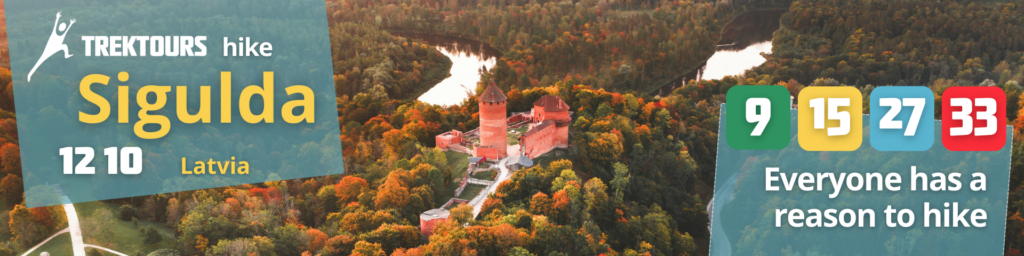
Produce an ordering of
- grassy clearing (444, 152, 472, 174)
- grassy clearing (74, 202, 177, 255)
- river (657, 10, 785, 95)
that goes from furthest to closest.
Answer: river (657, 10, 785, 95) → grassy clearing (444, 152, 472, 174) → grassy clearing (74, 202, 177, 255)

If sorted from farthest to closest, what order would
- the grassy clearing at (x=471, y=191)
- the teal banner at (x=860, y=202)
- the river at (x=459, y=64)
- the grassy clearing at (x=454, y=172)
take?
the river at (x=459, y=64)
the grassy clearing at (x=454, y=172)
the grassy clearing at (x=471, y=191)
the teal banner at (x=860, y=202)

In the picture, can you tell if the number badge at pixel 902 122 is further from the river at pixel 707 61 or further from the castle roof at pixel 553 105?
the river at pixel 707 61

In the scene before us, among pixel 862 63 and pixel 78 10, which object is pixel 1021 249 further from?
pixel 78 10

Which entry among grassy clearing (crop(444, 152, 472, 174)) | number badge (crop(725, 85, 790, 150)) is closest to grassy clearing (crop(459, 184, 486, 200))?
grassy clearing (crop(444, 152, 472, 174))

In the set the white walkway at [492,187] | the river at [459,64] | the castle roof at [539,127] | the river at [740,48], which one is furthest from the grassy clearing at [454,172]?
the river at [740,48]

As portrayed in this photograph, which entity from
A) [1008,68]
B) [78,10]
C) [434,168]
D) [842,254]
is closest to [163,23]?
[78,10]

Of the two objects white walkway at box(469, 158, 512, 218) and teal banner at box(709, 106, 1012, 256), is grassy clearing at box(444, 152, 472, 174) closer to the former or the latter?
white walkway at box(469, 158, 512, 218)
